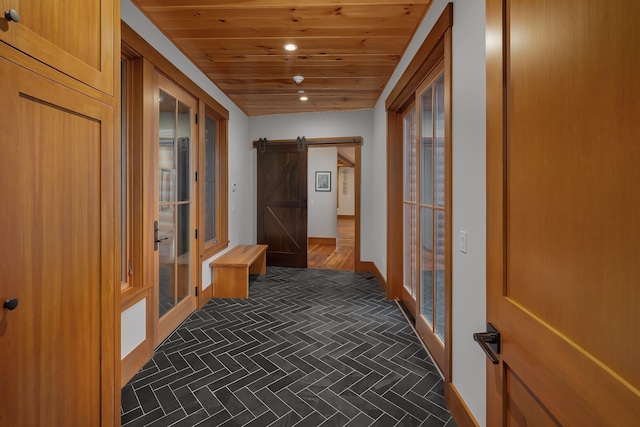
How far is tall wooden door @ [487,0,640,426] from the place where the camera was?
543mm

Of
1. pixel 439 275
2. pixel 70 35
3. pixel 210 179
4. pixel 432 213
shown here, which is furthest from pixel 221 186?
pixel 70 35

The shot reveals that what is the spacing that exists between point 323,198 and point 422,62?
5.78 meters

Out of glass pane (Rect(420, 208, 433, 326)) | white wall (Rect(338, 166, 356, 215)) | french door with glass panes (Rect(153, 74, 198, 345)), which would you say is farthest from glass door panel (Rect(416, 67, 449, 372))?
white wall (Rect(338, 166, 356, 215))

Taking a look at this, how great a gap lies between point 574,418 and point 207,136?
4.08 meters

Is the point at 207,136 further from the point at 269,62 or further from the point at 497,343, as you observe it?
the point at 497,343

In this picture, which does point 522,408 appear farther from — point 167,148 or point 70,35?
point 167,148

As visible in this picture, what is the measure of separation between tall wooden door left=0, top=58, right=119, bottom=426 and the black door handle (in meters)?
1.42

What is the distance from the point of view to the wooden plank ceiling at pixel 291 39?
226cm

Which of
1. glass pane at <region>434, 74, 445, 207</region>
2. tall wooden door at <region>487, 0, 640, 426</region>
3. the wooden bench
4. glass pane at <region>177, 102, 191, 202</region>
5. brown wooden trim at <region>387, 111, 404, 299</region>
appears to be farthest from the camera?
the wooden bench

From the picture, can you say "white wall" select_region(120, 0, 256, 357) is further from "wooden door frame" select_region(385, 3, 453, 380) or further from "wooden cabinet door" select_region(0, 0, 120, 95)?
"wooden door frame" select_region(385, 3, 453, 380)

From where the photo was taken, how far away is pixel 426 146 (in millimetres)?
2686

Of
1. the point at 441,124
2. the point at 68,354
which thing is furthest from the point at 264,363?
the point at 441,124

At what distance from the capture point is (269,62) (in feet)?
10.5

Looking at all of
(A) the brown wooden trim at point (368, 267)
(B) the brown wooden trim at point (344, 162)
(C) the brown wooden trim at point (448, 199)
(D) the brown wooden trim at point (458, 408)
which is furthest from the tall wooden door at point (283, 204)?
(B) the brown wooden trim at point (344, 162)
